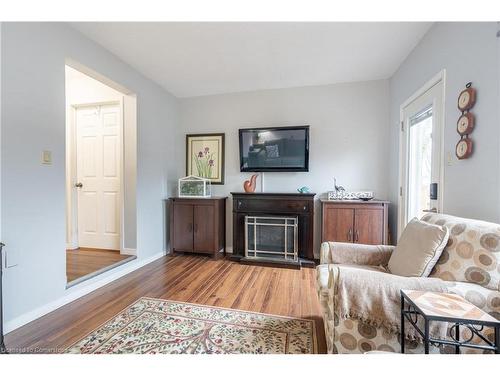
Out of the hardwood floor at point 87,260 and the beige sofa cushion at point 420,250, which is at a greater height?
the beige sofa cushion at point 420,250

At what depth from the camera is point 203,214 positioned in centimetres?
327

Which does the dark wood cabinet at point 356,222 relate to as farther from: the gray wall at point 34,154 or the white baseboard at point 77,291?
the gray wall at point 34,154

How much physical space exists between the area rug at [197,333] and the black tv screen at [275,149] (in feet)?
6.56

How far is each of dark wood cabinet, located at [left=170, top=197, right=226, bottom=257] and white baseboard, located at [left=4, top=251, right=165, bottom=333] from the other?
0.48 meters

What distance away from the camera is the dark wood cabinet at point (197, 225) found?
3.24m

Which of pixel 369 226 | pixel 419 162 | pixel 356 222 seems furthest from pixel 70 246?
pixel 419 162

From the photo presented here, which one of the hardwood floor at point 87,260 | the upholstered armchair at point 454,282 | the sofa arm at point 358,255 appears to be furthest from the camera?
the hardwood floor at point 87,260

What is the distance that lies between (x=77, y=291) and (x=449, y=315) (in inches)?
106

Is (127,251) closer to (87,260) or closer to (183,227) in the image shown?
(87,260)

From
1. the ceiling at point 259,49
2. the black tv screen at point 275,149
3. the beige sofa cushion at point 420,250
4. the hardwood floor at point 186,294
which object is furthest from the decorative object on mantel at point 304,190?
the beige sofa cushion at point 420,250

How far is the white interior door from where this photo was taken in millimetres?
3309

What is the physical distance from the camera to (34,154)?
5.71 feet

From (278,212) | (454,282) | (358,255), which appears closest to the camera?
(454,282)
